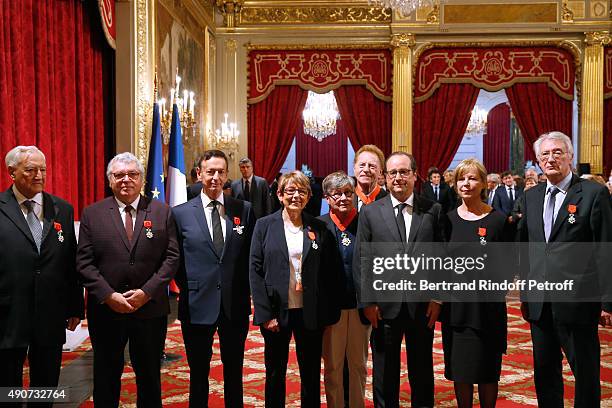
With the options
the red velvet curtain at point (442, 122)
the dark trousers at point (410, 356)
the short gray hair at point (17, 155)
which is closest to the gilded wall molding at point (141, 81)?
the short gray hair at point (17, 155)

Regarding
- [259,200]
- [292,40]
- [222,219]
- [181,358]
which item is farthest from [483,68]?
[222,219]

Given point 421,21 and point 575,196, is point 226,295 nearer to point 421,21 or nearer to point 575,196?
point 575,196

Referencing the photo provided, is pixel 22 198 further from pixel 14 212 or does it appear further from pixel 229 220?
pixel 229 220

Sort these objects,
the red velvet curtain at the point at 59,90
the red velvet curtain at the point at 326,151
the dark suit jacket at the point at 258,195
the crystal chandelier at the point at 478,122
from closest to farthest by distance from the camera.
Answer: the red velvet curtain at the point at 59,90, the dark suit jacket at the point at 258,195, the crystal chandelier at the point at 478,122, the red velvet curtain at the point at 326,151

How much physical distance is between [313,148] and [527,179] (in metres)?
8.44

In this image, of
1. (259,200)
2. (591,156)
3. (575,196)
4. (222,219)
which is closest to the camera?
(575,196)

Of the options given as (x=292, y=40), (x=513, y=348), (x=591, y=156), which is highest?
(x=292, y=40)

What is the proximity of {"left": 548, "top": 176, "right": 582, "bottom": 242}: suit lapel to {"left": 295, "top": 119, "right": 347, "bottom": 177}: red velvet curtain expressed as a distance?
1260cm

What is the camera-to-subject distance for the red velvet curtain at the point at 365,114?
1090cm

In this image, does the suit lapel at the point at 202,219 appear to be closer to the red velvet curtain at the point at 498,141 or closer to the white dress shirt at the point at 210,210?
the white dress shirt at the point at 210,210

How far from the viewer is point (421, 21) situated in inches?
416

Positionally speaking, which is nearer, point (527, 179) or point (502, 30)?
point (527, 179)

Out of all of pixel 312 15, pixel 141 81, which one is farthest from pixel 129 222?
pixel 312 15

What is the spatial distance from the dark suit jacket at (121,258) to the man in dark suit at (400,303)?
100 cm
